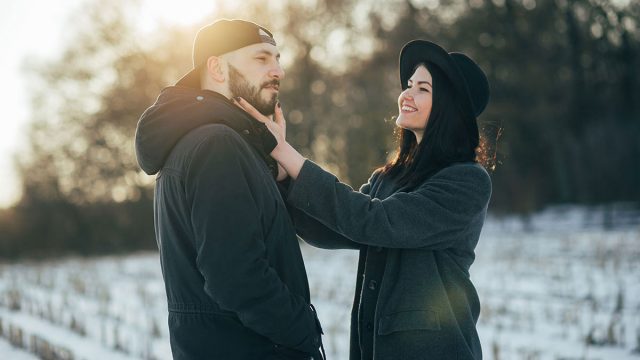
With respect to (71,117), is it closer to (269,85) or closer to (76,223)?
(76,223)

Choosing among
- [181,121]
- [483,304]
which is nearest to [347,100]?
[483,304]

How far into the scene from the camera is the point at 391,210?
2.66 m

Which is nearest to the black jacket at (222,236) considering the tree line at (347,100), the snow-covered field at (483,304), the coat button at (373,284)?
the coat button at (373,284)

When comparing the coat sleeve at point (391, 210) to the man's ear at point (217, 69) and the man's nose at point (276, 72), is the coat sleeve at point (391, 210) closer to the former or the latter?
the man's nose at point (276, 72)

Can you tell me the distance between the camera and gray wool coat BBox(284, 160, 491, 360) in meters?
2.64

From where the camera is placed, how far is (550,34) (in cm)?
2577

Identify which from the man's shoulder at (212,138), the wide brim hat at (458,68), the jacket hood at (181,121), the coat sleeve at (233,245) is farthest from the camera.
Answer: the wide brim hat at (458,68)

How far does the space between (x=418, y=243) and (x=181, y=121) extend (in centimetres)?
111

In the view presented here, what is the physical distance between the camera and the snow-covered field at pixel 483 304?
5988 mm

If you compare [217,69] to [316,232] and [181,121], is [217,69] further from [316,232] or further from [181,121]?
[316,232]

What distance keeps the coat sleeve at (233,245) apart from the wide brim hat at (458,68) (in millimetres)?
1095

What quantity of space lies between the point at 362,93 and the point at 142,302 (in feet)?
54.0

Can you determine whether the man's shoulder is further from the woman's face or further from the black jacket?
the woman's face

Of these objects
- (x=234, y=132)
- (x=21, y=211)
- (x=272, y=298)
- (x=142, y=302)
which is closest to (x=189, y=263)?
(x=272, y=298)
